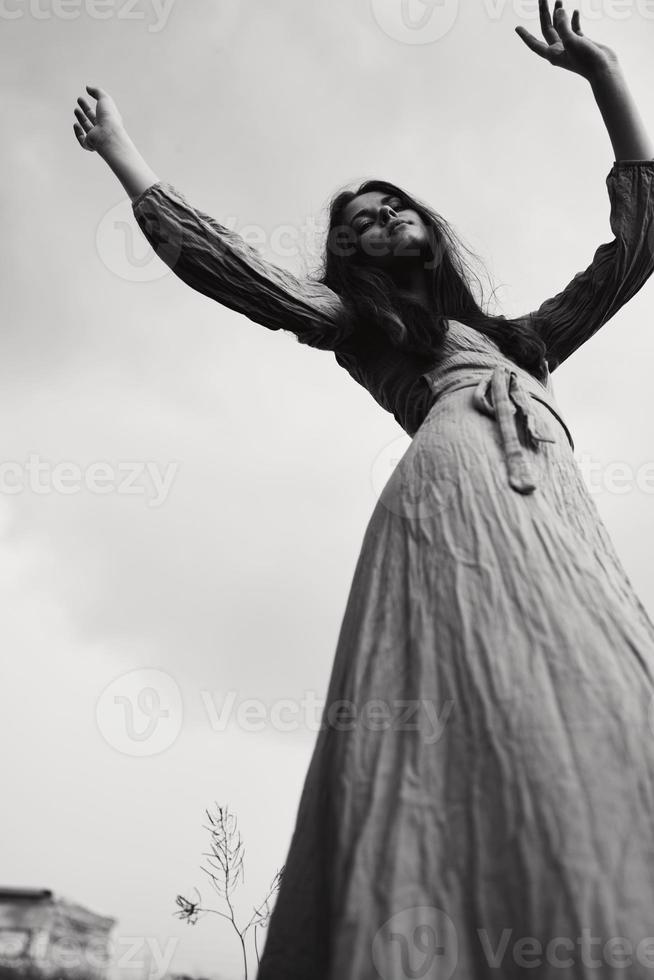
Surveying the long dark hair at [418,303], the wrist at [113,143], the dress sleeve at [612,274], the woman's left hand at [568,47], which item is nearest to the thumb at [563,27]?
the woman's left hand at [568,47]

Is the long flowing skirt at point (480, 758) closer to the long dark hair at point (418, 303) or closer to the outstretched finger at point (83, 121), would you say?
the long dark hair at point (418, 303)

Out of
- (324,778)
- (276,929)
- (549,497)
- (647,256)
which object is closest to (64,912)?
(276,929)

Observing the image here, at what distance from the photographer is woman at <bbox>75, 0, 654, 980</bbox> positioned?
1583mm

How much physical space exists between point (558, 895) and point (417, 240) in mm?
2386

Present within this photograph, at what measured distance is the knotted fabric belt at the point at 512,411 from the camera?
237cm

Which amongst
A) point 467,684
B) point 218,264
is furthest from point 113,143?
point 467,684

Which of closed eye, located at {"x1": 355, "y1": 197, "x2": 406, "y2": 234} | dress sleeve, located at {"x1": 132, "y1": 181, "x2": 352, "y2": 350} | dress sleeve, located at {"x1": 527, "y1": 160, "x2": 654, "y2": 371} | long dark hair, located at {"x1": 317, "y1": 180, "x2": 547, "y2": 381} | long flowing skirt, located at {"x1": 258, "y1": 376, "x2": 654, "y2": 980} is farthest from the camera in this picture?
closed eye, located at {"x1": 355, "y1": 197, "x2": 406, "y2": 234}

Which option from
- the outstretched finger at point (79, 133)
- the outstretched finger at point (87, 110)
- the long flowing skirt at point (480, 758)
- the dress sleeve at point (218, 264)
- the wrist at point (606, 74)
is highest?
the wrist at point (606, 74)

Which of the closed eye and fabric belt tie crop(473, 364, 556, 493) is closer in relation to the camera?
fabric belt tie crop(473, 364, 556, 493)

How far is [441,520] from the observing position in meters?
2.31

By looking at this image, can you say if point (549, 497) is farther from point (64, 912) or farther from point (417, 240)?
point (64, 912)

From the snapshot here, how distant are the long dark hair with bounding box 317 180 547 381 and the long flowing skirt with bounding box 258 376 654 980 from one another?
74 cm

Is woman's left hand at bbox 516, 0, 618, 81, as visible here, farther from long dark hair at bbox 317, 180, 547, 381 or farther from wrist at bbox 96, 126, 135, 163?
wrist at bbox 96, 126, 135, 163

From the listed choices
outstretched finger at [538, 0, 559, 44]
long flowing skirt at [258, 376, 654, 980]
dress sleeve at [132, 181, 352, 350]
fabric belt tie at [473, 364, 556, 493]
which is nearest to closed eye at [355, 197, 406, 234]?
dress sleeve at [132, 181, 352, 350]
